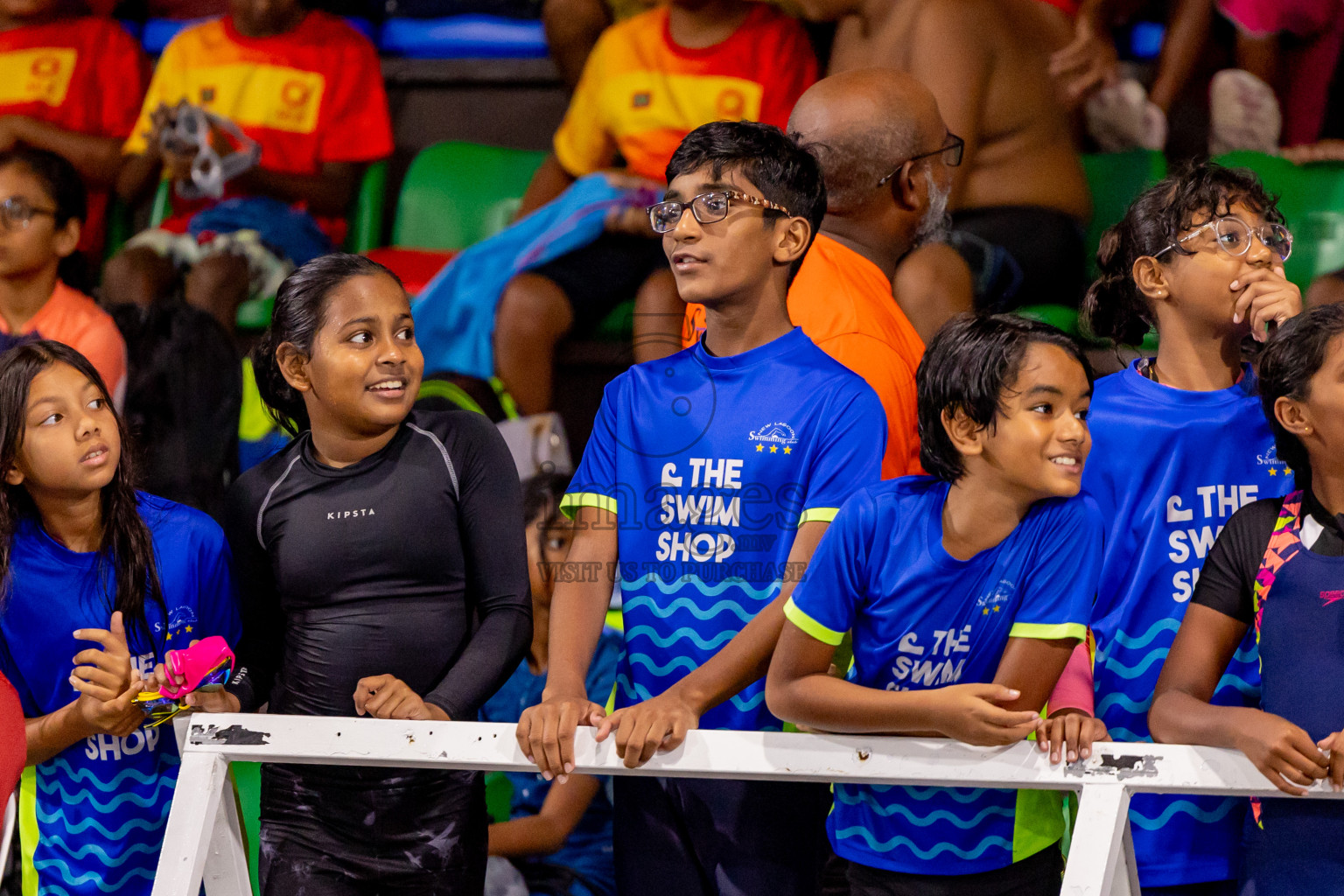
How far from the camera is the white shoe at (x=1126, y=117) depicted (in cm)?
339

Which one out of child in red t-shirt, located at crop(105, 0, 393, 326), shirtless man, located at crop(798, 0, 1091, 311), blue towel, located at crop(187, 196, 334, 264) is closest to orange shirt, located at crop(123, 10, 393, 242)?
child in red t-shirt, located at crop(105, 0, 393, 326)

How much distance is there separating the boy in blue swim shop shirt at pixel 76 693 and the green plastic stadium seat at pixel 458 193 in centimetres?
210

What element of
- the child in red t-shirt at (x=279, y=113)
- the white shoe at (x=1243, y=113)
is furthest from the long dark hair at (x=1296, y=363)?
the child in red t-shirt at (x=279, y=113)

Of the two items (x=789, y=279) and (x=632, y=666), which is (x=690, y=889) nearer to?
(x=632, y=666)

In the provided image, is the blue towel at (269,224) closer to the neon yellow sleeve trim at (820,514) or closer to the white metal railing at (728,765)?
the white metal railing at (728,765)

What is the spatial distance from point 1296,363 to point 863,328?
573 millimetres

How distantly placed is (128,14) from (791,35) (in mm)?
2268

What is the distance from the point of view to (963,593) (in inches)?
60.1

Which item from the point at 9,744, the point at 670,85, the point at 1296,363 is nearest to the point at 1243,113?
the point at 670,85

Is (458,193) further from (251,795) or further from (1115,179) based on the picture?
(251,795)

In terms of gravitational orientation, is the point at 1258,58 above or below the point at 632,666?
above

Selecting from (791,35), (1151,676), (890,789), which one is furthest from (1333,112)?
(890,789)

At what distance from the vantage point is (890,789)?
159cm

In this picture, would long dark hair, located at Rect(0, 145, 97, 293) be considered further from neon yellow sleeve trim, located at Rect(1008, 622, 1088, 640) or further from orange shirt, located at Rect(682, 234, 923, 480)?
neon yellow sleeve trim, located at Rect(1008, 622, 1088, 640)
